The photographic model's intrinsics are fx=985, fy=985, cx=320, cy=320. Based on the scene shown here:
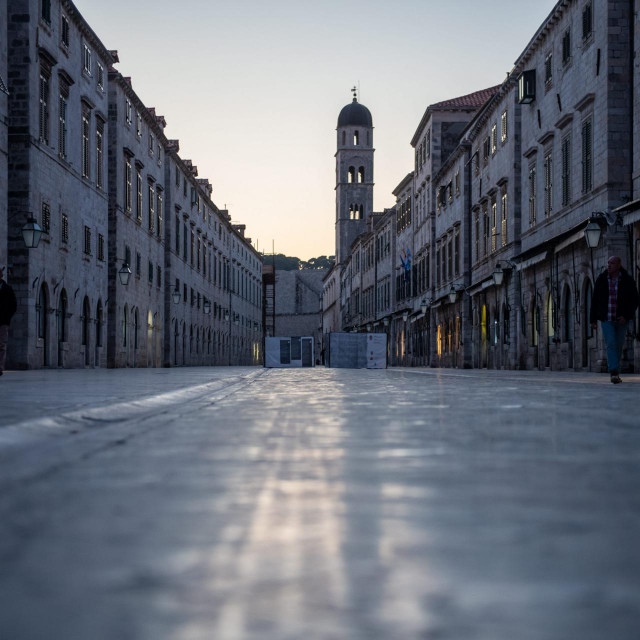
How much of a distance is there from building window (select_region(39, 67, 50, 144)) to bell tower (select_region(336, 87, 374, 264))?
8572 cm

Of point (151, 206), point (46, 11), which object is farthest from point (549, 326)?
point (151, 206)

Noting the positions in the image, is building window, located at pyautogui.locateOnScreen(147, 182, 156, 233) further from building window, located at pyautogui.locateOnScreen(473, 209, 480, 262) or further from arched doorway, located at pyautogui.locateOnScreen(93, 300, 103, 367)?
building window, located at pyautogui.locateOnScreen(473, 209, 480, 262)

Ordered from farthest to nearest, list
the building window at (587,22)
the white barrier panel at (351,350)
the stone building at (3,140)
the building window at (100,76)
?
the white barrier panel at (351,350) < the building window at (100,76) < the building window at (587,22) < the stone building at (3,140)

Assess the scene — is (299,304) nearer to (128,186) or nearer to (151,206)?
(151,206)

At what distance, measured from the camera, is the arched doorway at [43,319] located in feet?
96.5

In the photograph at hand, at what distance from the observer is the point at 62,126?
32688mm

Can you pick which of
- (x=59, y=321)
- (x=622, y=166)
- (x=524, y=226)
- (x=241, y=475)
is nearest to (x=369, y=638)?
(x=241, y=475)

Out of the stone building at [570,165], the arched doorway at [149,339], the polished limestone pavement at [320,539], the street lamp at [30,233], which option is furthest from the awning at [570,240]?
the arched doorway at [149,339]

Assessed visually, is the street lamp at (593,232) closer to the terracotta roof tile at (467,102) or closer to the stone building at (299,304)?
the terracotta roof tile at (467,102)

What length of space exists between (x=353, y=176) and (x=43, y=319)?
91809mm

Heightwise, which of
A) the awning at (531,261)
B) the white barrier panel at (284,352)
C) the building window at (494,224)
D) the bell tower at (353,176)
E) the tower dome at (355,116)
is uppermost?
the tower dome at (355,116)

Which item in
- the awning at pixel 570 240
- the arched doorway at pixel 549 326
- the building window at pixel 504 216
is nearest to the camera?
the awning at pixel 570 240

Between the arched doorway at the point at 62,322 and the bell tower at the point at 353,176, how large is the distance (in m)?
84.3

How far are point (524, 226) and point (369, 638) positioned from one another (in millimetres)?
35265
